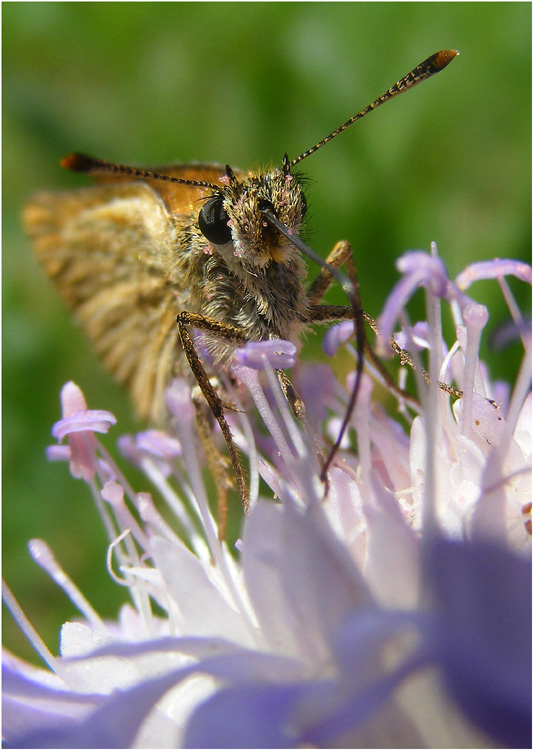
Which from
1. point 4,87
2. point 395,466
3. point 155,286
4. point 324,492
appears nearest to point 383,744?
point 324,492

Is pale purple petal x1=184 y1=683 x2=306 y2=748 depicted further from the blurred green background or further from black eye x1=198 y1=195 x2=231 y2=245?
the blurred green background

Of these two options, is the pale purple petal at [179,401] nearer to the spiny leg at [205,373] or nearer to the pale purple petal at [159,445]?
the spiny leg at [205,373]

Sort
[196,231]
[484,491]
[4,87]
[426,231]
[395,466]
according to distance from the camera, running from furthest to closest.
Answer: [4,87] < [426,231] < [196,231] < [395,466] < [484,491]

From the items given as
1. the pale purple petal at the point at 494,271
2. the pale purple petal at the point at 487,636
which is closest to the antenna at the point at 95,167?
the pale purple petal at the point at 494,271

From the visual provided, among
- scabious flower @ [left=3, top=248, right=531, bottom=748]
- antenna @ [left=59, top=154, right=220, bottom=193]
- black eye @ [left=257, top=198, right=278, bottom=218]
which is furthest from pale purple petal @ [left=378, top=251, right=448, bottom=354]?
antenna @ [left=59, top=154, right=220, bottom=193]

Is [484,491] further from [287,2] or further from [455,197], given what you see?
[287,2]

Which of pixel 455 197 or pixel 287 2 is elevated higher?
pixel 287 2
